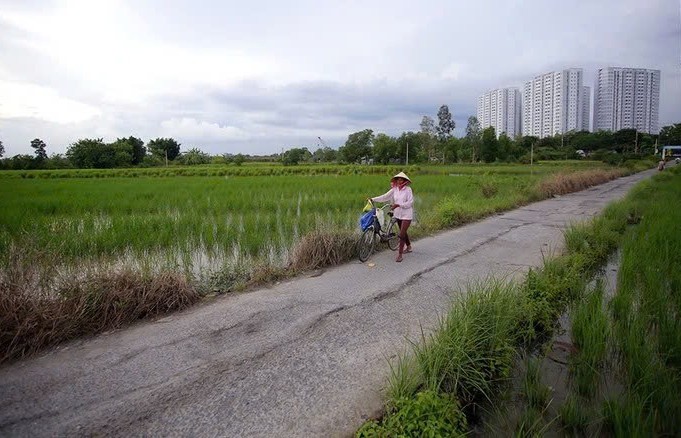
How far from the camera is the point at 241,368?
2959 millimetres

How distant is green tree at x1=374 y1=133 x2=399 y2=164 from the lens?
4916cm

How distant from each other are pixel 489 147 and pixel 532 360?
157 feet

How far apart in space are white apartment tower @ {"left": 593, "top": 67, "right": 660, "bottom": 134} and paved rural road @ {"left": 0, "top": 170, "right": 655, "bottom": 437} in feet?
265

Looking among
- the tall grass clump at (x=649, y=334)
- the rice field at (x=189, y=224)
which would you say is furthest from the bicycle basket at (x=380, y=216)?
the tall grass clump at (x=649, y=334)

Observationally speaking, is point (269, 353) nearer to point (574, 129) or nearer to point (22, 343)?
point (22, 343)

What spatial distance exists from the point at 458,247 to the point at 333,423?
502 centimetres

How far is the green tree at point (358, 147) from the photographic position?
53619mm

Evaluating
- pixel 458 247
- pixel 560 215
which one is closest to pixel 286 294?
pixel 458 247

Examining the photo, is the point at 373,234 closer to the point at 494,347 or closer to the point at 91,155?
the point at 494,347

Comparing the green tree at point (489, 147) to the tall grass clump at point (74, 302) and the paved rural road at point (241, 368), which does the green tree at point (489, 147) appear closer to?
the paved rural road at point (241, 368)

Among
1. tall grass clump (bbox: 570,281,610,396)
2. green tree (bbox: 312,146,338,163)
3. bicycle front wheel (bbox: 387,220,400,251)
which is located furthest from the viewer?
green tree (bbox: 312,146,338,163)

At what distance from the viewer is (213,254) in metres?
6.62

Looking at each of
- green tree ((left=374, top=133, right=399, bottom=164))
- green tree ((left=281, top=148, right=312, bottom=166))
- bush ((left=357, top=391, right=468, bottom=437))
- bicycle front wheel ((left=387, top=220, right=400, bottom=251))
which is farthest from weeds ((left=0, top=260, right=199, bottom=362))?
green tree ((left=374, top=133, right=399, bottom=164))

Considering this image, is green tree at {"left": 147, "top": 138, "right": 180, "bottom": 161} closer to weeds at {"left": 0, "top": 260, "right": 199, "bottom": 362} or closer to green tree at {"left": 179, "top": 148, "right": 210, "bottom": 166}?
green tree at {"left": 179, "top": 148, "right": 210, "bottom": 166}
